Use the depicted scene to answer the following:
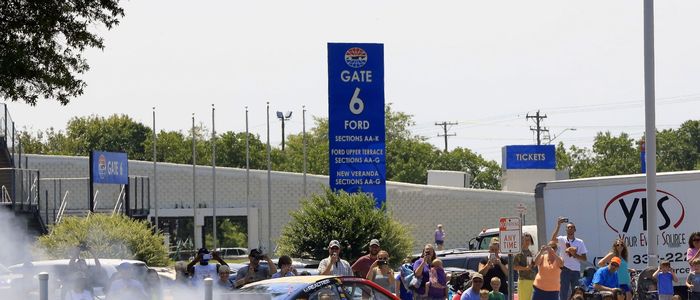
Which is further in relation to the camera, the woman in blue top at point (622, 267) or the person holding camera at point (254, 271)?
the woman in blue top at point (622, 267)

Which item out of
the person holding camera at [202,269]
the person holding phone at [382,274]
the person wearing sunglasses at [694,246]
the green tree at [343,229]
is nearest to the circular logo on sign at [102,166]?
the green tree at [343,229]

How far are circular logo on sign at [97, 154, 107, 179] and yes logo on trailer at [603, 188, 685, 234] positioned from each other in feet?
68.7

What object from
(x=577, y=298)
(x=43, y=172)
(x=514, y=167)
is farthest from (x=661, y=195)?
(x=514, y=167)

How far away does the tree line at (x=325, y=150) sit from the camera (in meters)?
104

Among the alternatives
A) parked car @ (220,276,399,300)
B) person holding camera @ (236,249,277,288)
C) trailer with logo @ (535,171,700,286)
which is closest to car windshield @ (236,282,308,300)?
parked car @ (220,276,399,300)

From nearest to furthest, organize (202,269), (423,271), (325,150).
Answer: (423,271)
(202,269)
(325,150)

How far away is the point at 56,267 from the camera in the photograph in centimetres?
2006

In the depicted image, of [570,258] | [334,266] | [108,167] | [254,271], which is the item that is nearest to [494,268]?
[570,258]

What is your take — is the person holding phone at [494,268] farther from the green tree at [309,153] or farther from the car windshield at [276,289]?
the green tree at [309,153]

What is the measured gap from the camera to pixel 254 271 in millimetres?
19609

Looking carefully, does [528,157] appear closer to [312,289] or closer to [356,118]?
[356,118]

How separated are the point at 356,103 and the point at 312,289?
18068 mm

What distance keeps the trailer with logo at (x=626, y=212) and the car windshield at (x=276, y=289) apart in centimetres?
948

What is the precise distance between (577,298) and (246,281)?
16.3ft
